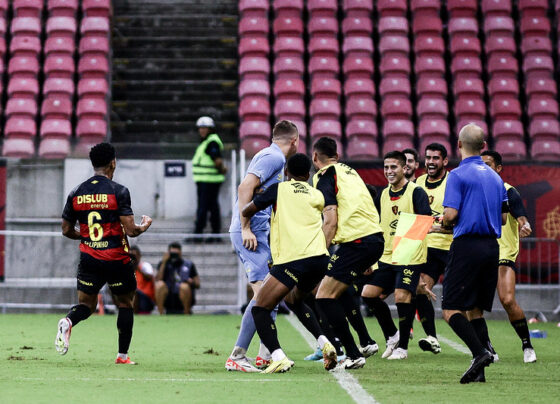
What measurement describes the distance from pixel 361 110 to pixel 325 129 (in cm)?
97

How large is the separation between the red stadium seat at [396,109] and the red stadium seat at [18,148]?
6544 mm

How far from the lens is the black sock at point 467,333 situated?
685cm

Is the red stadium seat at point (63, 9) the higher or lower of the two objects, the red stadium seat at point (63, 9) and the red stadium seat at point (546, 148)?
the higher

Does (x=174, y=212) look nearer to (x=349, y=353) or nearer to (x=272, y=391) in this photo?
(x=349, y=353)

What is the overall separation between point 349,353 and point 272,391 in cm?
159

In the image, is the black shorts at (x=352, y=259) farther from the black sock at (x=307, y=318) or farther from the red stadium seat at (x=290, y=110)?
the red stadium seat at (x=290, y=110)

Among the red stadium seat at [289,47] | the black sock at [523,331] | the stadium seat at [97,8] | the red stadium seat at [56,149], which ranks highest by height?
the stadium seat at [97,8]

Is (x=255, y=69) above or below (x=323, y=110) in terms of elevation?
above

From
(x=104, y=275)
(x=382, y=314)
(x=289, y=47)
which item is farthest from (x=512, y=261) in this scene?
(x=289, y=47)

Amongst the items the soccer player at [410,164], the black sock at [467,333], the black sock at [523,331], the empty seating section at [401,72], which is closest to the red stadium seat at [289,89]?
the empty seating section at [401,72]

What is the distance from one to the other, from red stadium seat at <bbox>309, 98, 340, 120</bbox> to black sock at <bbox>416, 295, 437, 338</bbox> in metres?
8.94

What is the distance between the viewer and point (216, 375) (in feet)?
24.3

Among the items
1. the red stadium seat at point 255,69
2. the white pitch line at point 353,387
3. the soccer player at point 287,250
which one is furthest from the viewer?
the red stadium seat at point 255,69

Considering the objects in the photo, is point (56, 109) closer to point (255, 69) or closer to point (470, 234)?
point (255, 69)
